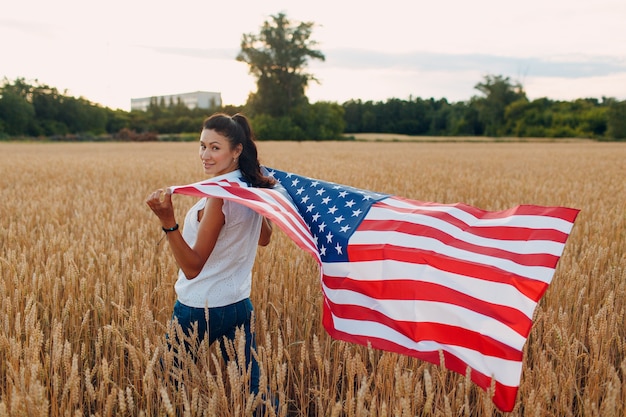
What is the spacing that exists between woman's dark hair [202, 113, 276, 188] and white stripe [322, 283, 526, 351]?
2.06 ft

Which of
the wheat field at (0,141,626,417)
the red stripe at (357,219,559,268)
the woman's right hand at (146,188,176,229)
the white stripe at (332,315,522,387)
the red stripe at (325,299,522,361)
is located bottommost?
the wheat field at (0,141,626,417)

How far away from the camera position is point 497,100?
78875 millimetres

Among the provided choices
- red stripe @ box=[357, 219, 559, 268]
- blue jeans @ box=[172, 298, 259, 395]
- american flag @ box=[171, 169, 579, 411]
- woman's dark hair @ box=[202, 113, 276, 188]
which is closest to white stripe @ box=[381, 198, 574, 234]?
american flag @ box=[171, 169, 579, 411]

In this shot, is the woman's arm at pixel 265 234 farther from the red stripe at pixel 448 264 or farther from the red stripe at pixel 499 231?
the red stripe at pixel 499 231

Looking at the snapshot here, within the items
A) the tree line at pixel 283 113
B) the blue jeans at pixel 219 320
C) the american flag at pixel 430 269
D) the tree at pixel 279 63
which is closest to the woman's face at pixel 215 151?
the american flag at pixel 430 269

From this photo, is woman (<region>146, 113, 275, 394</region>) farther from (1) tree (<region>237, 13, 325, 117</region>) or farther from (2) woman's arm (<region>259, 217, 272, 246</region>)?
(1) tree (<region>237, 13, 325, 117</region>)

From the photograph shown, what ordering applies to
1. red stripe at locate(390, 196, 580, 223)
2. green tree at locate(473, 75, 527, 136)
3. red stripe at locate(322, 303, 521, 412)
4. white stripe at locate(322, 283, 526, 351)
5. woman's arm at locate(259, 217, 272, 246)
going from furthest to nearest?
green tree at locate(473, 75, 527, 136), woman's arm at locate(259, 217, 272, 246), red stripe at locate(390, 196, 580, 223), white stripe at locate(322, 283, 526, 351), red stripe at locate(322, 303, 521, 412)

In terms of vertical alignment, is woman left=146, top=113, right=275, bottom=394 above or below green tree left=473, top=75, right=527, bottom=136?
below

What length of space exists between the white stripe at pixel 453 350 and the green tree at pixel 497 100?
A: 259 feet

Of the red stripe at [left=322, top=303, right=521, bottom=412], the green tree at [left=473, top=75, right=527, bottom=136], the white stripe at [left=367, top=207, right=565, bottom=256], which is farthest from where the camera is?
the green tree at [left=473, top=75, right=527, bottom=136]

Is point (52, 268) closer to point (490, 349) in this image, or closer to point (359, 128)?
point (490, 349)

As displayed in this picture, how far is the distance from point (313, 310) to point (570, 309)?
62.0 inches

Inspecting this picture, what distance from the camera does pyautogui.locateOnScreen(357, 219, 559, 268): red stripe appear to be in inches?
84.3

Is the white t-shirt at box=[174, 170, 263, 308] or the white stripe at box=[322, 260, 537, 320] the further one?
the white t-shirt at box=[174, 170, 263, 308]
